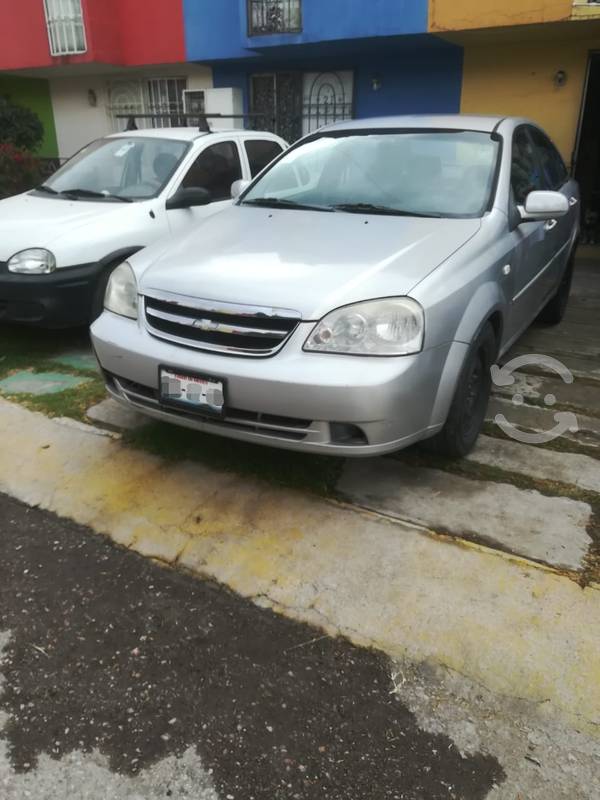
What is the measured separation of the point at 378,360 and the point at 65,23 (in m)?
12.1

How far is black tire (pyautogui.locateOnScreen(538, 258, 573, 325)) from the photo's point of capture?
552cm

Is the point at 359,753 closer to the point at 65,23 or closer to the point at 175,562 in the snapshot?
the point at 175,562

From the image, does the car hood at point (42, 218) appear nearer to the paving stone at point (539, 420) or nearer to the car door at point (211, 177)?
the car door at point (211, 177)

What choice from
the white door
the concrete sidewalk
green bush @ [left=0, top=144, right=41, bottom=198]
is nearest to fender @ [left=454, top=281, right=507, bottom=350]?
the concrete sidewalk

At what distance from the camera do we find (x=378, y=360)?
2605 millimetres

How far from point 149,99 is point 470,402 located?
11.9m

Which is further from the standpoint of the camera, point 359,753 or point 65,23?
point 65,23

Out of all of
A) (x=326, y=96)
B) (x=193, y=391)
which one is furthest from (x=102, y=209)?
(x=326, y=96)

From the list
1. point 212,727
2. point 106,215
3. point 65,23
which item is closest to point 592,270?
point 106,215

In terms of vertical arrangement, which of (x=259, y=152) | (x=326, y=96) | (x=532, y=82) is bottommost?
(x=259, y=152)

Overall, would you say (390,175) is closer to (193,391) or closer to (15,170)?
(193,391)

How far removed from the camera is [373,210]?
3.51 meters

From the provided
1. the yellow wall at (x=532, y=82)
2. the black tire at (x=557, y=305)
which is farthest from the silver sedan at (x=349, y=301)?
the yellow wall at (x=532, y=82)

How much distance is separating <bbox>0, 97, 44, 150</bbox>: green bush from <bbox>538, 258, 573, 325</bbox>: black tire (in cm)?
1057
